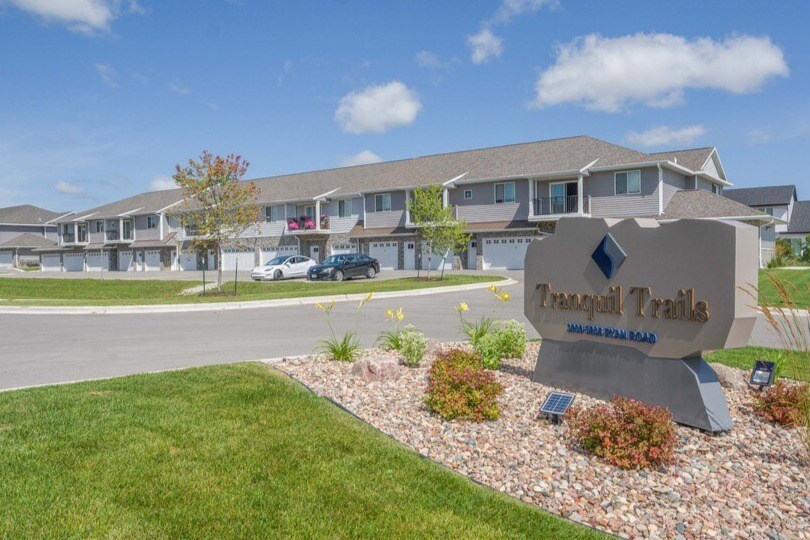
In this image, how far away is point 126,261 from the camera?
61.5 metres

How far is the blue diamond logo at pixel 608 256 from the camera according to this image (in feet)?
22.2

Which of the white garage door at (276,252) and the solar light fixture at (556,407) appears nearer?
the solar light fixture at (556,407)

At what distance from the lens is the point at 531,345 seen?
1041 cm

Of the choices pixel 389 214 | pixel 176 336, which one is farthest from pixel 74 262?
pixel 176 336

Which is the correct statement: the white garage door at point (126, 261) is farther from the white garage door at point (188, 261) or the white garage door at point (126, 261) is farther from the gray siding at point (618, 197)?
the gray siding at point (618, 197)

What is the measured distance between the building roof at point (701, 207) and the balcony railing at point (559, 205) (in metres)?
4.31

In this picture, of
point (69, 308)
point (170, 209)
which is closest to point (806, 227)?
point (170, 209)

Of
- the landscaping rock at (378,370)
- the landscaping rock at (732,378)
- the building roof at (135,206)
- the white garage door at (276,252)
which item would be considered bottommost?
the landscaping rock at (732,378)

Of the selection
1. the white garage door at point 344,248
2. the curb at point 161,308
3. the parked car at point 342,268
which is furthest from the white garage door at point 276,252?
the curb at point 161,308

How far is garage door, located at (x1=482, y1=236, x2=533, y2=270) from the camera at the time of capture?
127 ft

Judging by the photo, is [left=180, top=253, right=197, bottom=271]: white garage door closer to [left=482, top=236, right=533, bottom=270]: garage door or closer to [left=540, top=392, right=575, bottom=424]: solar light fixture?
[left=482, top=236, right=533, bottom=270]: garage door

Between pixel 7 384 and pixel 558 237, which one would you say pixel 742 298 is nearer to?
pixel 558 237

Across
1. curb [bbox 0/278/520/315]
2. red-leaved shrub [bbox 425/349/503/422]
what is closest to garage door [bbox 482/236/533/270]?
curb [bbox 0/278/520/315]

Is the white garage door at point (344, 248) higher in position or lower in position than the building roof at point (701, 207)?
lower
